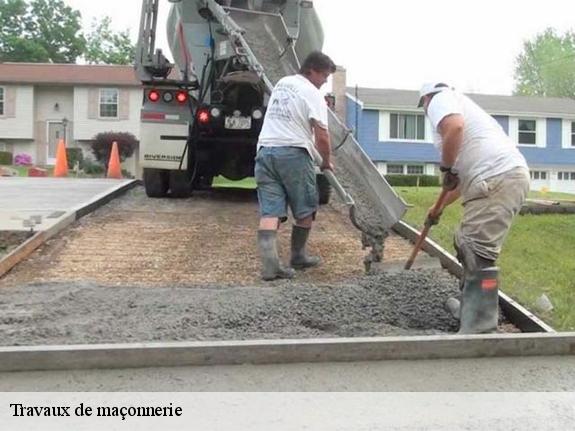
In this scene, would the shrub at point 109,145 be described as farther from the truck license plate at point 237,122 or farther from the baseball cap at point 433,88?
the baseball cap at point 433,88

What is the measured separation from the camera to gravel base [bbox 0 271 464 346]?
3773 mm

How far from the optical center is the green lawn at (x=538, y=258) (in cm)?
513

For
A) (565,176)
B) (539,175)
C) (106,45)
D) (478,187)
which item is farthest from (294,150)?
(106,45)

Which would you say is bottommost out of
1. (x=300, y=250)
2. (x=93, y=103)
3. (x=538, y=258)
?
(x=538, y=258)

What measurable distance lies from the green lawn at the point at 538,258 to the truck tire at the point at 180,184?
3089 millimetres

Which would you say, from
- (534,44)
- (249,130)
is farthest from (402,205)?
(534,44)

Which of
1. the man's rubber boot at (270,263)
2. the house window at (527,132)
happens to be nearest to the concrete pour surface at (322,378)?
the man's rubber boot at (270,263)

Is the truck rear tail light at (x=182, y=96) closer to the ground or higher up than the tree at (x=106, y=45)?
closer to the ground

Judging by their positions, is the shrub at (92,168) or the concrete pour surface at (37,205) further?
the shrub at (92,168)

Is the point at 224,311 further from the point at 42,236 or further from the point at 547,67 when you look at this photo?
the point at 547,67

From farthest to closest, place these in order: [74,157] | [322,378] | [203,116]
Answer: [74,157]
[203,116]
[322,378]

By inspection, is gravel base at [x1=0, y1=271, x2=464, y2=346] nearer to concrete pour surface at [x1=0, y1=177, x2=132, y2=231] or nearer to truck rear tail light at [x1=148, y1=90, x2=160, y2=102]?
concrete pour surface at [x1=0, y1=177, x2=132, y2=231]

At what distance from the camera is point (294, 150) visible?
554 cm

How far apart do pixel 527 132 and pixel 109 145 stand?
21694 mm
